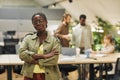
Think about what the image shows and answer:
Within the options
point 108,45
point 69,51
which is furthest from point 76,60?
point 108,45

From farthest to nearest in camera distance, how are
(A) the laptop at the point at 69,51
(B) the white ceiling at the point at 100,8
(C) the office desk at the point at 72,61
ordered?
(B) the white ceiling at the point at 100,8 < (A) the laptop at the point at 69,51 < (C) the office desk at the point at 72,61

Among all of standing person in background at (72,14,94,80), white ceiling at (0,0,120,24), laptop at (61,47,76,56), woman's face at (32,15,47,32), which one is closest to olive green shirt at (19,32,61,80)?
woman's face at (32,15,47,32)

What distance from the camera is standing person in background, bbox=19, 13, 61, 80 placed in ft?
10.0

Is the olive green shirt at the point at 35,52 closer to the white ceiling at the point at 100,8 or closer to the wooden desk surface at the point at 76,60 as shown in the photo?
the wooden desk surface at the point at 76,60

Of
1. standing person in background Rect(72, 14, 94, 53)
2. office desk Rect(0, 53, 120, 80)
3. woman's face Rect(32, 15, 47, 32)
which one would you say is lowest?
office desk Rect(0, 53, 120, 80)

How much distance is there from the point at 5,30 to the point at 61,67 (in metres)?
4.76

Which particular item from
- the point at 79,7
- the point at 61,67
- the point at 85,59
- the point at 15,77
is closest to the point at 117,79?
the point at 85,59

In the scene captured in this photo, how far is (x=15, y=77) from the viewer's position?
22.2 ft

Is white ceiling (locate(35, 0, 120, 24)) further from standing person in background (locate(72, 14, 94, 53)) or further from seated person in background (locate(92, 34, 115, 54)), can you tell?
seated person in background (locate(92, 34, 115, 54))

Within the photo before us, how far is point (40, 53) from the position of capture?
10.2 ft

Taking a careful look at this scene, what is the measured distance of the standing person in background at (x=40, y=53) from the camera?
3.05m

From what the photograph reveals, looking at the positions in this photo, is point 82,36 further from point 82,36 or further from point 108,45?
point 108,45

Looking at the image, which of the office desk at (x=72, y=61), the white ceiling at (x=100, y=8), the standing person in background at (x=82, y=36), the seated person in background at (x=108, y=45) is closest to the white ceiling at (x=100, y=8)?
the white ceiling at (x=100, y=8)

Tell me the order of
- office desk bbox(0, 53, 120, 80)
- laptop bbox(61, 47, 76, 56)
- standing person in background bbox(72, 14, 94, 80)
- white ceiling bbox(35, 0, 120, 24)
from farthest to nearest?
white ceiling bbox(35, 0, 120, 24), standing person in background bbox(72, 14, 94, 80), laptop bbox(61, 47, 76, 56), office desk bbox(0, 53, 120, 80)
